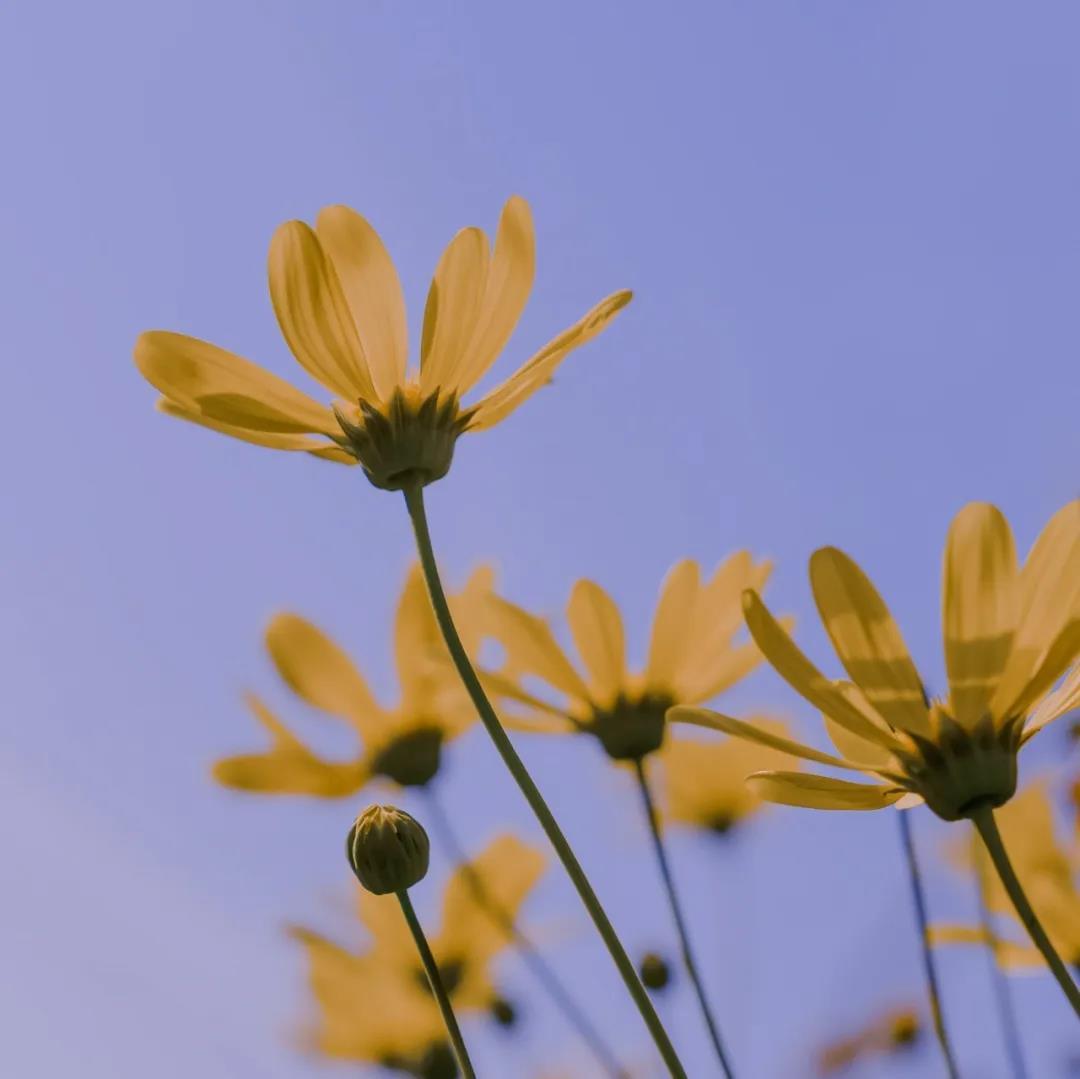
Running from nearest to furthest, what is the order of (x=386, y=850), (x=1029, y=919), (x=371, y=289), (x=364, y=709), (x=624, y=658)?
(x=1029, y=919), (x=386, y=850), (x=371, y=289), (x=624, y=658), (x=364, y=709)

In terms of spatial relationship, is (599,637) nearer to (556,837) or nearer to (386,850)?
(386,850)

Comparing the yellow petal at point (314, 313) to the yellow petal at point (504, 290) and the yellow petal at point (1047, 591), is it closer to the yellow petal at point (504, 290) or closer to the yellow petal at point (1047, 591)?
the yellow petal at point (504, 290)

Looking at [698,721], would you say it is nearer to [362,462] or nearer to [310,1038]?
[362,462]

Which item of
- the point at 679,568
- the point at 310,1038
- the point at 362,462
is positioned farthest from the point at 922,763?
the point at 310,1038

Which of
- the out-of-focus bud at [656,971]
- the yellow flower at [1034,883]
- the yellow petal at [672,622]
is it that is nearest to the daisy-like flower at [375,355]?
the yellow petal at [672,622]

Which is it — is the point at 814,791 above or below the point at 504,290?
below

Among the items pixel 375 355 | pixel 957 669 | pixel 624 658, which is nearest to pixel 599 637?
pixel 624 658
